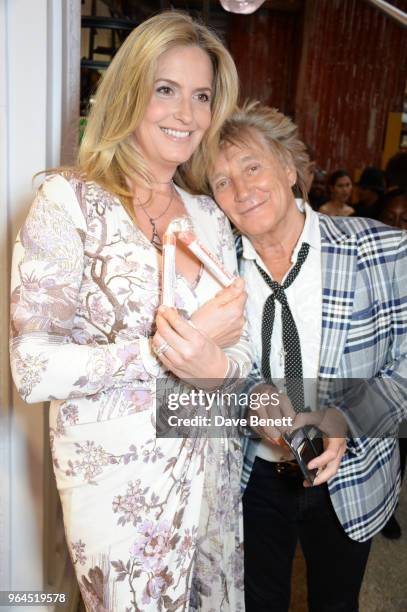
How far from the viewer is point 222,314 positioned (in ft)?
3.17

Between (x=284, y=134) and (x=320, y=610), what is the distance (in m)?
1.08

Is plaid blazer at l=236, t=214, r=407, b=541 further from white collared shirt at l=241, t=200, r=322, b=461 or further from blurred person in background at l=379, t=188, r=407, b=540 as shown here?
blurred person in background at l=379, t=188, r=407, b=540

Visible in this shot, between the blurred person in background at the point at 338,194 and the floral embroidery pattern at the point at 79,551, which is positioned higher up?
the blurred person in background at the point at 338,194

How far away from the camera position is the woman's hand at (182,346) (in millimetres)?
886

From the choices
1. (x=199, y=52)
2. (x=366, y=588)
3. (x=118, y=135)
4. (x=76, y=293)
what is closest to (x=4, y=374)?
(x=76, y=293)

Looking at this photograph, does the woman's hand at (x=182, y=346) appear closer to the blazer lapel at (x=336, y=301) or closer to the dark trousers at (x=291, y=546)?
the blazer lapel at (x=336, y=301)

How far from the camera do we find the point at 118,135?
105 cm

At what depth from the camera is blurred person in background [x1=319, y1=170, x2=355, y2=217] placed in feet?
11.7

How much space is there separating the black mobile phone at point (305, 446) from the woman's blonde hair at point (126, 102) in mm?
537

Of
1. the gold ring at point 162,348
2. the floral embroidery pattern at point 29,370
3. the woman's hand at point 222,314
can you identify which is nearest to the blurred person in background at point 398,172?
the woman's hand at point 222,314

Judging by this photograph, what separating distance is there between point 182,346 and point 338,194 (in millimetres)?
3138

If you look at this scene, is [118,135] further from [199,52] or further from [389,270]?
[389,270]

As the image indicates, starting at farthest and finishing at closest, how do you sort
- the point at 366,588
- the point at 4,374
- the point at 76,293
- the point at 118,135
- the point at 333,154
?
1. the point at 333,154
2. the point at 366,588
3. the point at 4,374
4. the point at 118,135
5. the point at 76,293

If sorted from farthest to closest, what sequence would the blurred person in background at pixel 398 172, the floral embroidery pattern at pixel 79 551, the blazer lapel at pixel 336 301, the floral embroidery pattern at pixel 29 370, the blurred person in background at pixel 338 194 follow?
the blurred person in background at pixel 338 194
the blurred person in background at pixel 398 172
the blazer lapel at pixel 336 301
the floral embroidery pattern at pixel 79 551
the floral embroidery pattern at pixel 29 370
